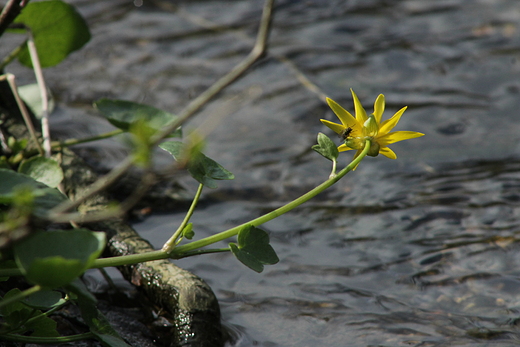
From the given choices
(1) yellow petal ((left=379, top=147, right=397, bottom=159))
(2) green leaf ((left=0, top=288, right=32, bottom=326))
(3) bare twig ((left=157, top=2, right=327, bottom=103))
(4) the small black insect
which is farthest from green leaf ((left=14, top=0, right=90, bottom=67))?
(3) bare twig ((left=157, top=2, right=327, bottom=103))

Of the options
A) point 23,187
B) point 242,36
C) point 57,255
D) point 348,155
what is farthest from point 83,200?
point 242,36

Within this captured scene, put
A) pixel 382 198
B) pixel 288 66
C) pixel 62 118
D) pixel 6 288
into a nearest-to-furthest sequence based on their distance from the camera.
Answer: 1. pixel 6 288
2. pixel 382 198
3. pixel 62 118
4. pixel 288 66

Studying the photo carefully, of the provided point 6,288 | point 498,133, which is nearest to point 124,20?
point 498,133

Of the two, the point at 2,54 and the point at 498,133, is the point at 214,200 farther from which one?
the point at 2,54

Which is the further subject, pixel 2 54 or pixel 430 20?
pixel 430 20

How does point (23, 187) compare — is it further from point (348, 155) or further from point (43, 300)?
point (348, 155)

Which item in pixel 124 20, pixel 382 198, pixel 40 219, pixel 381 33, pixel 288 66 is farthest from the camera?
pixel 124 20
